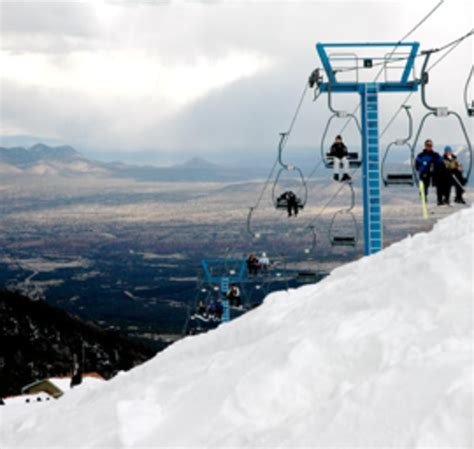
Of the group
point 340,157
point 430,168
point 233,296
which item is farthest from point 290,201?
point 233,296

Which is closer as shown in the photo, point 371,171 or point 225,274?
point 371,171

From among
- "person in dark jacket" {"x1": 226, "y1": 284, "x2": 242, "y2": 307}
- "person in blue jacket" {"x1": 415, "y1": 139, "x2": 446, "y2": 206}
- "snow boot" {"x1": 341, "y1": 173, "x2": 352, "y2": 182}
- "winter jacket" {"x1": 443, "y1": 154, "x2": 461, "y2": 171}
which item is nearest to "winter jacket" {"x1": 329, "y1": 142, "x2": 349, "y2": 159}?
"snow boot" {"x1": 341, "y1": 173, "x2": 352, "y2": 182}

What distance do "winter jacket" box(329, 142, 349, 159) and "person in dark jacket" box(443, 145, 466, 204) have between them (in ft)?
16.3

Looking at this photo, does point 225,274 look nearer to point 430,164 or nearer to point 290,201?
point 290,201

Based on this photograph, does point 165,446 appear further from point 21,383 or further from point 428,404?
point 21,383

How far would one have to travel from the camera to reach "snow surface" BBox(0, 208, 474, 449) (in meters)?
7.72

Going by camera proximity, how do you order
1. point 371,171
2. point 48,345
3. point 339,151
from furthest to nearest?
point 48,345
point 339,151
point 371,171

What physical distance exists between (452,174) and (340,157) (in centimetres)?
522

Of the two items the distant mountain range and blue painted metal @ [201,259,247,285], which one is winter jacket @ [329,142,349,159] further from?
the distant mountain range

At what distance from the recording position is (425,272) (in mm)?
10023

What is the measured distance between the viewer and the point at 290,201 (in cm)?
2588

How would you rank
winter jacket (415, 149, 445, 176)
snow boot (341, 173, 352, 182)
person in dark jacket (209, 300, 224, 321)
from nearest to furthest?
winter jacket (415, 149, 445, 176)
snow boot (341, 173, 352, 182)
person in dark jacket (209, 300, 224, 321)

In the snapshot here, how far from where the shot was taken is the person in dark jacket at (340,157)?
22828 mm

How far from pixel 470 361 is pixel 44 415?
27.0ft
